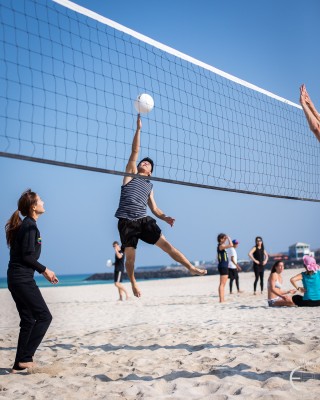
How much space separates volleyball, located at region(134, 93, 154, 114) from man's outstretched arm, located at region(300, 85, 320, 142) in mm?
1961

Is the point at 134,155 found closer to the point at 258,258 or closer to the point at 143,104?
the point at 143,104

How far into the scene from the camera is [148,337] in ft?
16.6

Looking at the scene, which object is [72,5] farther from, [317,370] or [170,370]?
[317,370]

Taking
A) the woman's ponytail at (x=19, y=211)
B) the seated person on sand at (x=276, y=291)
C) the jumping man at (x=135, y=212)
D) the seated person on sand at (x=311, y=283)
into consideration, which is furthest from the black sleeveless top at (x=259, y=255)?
the woman's ponytail at (x=19, y=211)

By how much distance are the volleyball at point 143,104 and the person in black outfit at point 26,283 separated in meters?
1.85

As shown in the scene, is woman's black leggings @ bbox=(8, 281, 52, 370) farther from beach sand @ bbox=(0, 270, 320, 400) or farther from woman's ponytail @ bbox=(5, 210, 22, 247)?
woman's ponytail @ bbox=(5, 210, 22, 247)

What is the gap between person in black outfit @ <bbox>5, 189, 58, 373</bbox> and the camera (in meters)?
3.74

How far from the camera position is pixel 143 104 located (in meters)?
5.03

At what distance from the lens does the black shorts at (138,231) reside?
4.47 meters

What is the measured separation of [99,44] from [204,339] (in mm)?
3514

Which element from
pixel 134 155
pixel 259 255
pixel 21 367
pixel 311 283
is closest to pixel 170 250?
pixel 134 155

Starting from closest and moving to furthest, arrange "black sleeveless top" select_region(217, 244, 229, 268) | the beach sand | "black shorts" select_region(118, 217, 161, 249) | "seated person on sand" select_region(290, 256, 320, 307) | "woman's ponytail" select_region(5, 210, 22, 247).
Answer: the beach sand → "woman's ponytail" select_region(5, 210, 22, 247) → "black shorts" select_region(118, 217, 161, 249) → "seated person on sand" select_region(290, 256, 320, 307) → "black sleeveless top" select_region(217, 244, 229, 268)

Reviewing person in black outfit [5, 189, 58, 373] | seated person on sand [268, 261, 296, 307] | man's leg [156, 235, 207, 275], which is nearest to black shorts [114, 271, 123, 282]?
seated person on sand [268, 261, 296, 307]

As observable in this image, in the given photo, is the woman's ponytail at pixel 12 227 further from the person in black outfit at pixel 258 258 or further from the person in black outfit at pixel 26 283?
the person in black outfit at pixel 258 258
